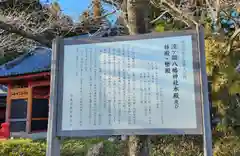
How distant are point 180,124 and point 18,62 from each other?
12.4 m

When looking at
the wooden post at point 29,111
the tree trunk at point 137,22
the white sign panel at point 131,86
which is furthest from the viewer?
the wooden post at point 29,111

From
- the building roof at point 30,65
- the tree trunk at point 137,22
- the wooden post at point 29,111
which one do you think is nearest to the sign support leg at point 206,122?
the tree trunk at point 137,22

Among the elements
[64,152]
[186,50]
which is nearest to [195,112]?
[186,50]

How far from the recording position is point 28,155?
7457 millimetres

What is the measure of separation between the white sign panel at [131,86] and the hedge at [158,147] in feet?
9.04

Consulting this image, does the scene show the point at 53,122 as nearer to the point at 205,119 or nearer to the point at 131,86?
the point at 131,86

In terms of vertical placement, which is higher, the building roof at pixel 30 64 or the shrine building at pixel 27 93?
the building roof at pixel 30 64

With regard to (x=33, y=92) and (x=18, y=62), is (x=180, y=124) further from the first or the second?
(x=18, y=62)

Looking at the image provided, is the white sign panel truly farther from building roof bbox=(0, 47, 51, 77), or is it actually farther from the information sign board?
building roof bbox=(0, 47, 51, 77)

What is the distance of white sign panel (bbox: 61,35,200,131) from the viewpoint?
9.23 feet

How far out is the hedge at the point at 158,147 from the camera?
5242 mm

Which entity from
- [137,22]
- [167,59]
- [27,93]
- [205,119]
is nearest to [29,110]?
[27,93]

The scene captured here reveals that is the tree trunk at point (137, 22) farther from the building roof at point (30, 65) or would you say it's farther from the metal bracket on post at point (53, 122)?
the building roof at point (30, 65)

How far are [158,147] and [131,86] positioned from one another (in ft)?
10.9
